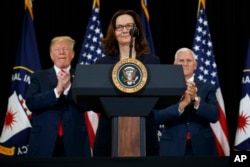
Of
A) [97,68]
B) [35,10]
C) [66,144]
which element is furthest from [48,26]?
[97,68]

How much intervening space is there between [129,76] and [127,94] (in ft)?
0.22

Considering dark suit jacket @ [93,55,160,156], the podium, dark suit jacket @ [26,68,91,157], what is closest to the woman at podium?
dark suit jacket @ [93,55,160,156]

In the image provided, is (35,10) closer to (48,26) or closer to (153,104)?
(48,26)

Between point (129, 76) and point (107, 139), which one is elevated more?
point (129, 76)

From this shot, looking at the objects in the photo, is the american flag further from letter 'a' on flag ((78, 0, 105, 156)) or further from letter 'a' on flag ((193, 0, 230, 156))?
letter 'a' on flag ((193, 0, 230, 156))

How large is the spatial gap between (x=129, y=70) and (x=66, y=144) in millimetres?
1582

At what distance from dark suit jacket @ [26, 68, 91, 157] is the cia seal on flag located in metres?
1.50

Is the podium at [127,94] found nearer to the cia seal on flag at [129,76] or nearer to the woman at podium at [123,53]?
the cia seal on flag at [129,76]

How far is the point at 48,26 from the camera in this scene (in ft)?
17.0

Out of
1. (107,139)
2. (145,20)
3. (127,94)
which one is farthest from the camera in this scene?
(145,20)

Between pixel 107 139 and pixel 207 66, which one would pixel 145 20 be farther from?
pixel 107 139

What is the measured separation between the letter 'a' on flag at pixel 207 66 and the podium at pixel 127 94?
2.73 m

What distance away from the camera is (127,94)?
2.05m

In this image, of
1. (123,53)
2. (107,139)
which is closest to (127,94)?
(107,139)
